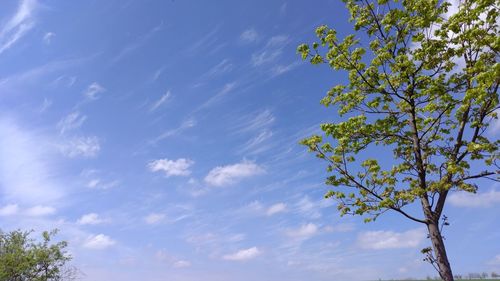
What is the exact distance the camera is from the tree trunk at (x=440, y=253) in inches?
533

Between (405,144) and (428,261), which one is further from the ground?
(405,144)

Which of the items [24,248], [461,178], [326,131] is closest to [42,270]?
[24,248]

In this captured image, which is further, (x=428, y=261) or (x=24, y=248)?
(x=24, y=248)

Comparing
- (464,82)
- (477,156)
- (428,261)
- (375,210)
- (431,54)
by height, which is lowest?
(428,261)

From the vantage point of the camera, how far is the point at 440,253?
13758 mm

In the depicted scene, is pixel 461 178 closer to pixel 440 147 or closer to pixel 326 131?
pixel 440 147

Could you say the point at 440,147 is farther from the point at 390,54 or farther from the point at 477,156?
the point at 390,54

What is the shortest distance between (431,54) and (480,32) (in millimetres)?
1739

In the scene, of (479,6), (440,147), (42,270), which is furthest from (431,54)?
(42,270)

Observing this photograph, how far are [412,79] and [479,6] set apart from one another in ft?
10.4

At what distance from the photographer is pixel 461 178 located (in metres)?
14.2

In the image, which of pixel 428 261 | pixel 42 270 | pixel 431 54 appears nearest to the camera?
pixel 428 261

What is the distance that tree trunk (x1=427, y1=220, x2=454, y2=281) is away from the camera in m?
13.5

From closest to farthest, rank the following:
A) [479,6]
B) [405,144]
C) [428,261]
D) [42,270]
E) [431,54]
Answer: [479,6] → [428,261] → [431,54] → [405,144] → [42,270]
